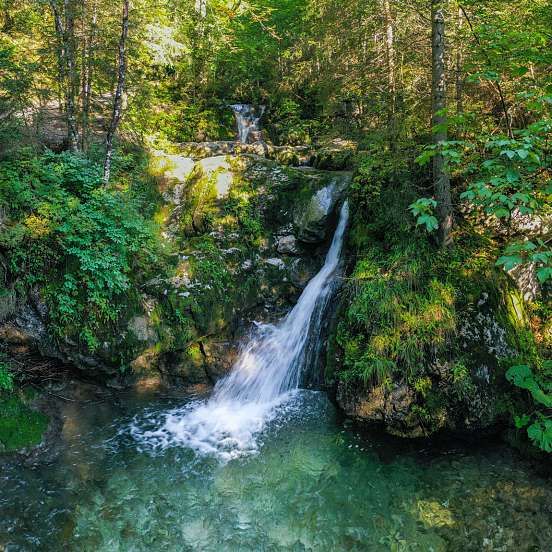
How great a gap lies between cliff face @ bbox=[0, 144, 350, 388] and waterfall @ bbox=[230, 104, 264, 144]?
14.0ft

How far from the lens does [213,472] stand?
5008mm

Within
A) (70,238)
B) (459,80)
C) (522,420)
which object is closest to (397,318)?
(522,420)

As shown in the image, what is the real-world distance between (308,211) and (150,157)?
4576 millimetres

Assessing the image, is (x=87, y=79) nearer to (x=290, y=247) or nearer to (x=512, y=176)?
(x=290, y=247)

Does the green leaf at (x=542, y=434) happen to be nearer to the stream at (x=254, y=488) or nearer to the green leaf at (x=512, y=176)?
the stream at (x=254, y=488)

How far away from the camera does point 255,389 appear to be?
22.8 ft

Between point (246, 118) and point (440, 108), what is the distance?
9394 mm

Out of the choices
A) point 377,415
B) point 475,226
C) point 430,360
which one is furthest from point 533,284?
point 377,415

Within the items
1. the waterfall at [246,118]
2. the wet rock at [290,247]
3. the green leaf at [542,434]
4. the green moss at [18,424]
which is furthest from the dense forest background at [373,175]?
the waterfall at [246,118]

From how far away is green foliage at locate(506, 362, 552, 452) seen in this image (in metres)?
4.57

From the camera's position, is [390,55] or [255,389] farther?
[390,55]

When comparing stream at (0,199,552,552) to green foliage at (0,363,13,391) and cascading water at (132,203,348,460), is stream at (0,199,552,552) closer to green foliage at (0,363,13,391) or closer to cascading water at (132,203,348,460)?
cascading water at (132,203,348,460)

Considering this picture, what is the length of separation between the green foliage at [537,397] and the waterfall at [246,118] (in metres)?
11.3

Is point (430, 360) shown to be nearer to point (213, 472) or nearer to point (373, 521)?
point (373, 521)
